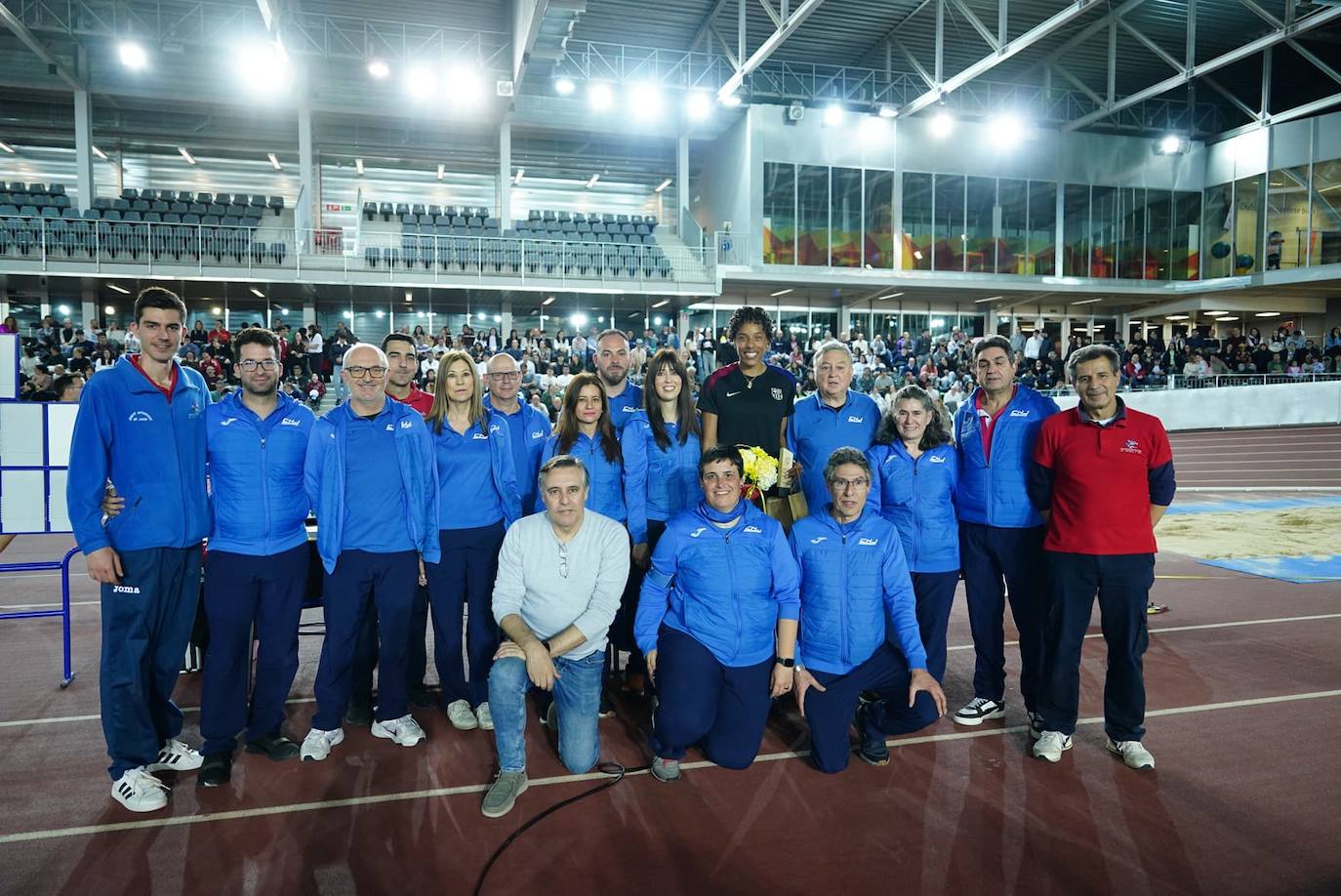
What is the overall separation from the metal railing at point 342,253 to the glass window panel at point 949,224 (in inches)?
316

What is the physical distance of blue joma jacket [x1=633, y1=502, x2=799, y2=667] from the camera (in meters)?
3.73

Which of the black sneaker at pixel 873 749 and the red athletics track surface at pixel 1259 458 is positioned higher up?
the red athletics track surface at pixel 1259 458

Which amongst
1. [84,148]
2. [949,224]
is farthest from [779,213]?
[84,148]

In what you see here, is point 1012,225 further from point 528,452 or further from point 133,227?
point 528,452

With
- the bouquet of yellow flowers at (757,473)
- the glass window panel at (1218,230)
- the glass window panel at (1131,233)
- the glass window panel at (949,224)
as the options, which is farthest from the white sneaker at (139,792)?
the glass window panel at (1218,230)

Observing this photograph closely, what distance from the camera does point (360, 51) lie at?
2123cm

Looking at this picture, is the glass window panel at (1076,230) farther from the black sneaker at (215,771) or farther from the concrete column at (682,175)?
the black sneaker at (215,771)

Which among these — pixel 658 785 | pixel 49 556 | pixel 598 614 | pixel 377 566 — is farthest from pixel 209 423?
pixel 49 556

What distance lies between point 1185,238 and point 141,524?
33.7 meters

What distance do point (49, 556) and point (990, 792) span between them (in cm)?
1021

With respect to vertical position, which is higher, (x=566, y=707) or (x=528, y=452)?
(x=528, y=452)

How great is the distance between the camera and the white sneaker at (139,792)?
3.33 metres

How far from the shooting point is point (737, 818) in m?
3.26

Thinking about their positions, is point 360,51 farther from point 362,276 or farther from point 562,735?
point 562,735
